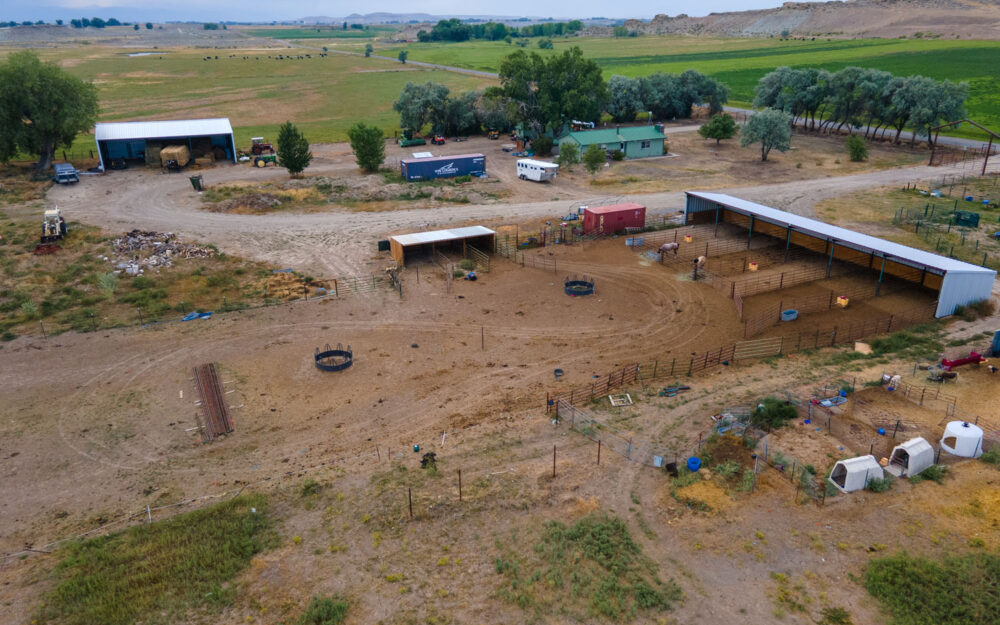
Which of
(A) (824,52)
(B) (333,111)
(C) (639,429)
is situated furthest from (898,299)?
(A) (824,52)

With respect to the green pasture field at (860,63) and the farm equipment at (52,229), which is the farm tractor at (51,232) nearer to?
the farm equipment at (52,229)

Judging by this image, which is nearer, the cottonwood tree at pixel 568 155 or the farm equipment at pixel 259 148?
the cottonwood tree at pixel 568 155

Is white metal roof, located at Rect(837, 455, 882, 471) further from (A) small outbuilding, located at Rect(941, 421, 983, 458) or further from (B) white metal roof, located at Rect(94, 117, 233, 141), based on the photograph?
(B) white metal roof, located at Rect(94, 117, 233, 141)

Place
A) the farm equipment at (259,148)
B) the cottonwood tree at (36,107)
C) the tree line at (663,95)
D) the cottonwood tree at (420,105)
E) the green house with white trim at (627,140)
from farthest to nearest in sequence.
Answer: the tree line at (663,95), the cottonwood tree at (420,105), the farm equipment at (259,148), the green house with white trim at (627,140), the cottonwood tree at (36,107)

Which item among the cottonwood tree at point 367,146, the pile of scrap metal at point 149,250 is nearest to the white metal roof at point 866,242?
the cottonwood tree at point 367,146

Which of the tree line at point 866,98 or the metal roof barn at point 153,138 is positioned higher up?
the tree line at point 866,98

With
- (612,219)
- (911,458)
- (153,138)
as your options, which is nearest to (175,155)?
(153,138)

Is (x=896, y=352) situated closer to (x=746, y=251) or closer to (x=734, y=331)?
(x=734, y=331)
